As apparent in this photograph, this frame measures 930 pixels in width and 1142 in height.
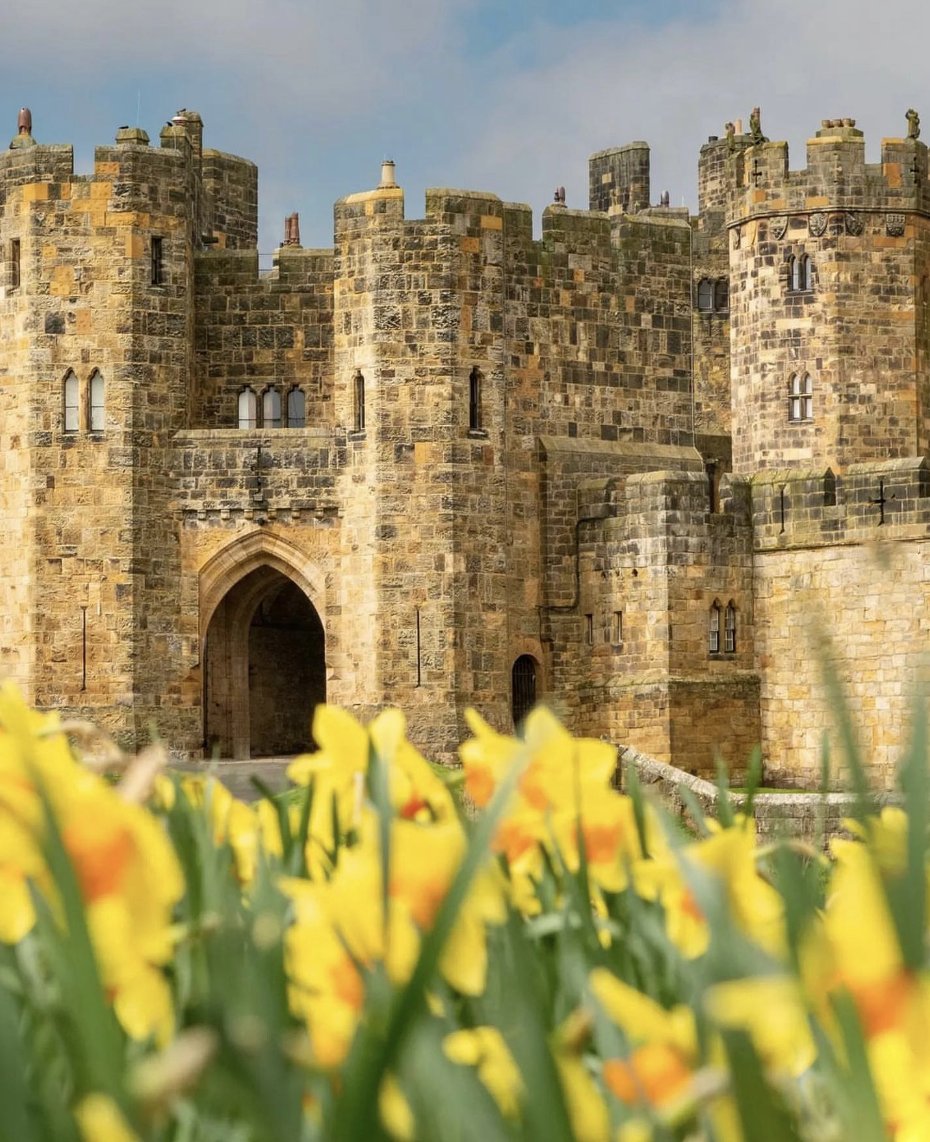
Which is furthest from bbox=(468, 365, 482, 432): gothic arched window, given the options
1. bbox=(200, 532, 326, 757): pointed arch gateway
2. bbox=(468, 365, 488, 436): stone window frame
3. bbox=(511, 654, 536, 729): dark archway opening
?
bbox=(511, 654, 536, 729): dark archway opening

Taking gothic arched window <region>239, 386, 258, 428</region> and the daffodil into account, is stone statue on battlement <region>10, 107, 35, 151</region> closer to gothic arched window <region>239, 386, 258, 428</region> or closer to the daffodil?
gothic arched window <region>239, 386, 258, 428</region>

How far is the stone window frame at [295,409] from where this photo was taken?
3100 cm

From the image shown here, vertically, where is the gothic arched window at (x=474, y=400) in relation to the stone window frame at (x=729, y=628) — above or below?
above

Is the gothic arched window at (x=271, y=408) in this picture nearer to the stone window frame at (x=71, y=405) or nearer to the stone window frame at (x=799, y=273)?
the stone window frame at (x=71, y=405)

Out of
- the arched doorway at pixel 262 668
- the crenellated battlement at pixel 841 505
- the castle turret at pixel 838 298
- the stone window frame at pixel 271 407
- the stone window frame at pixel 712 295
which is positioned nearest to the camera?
the crenellated battlement at pixel 841 505

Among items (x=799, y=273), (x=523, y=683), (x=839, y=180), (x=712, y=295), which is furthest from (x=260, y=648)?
(x=712, y=295)

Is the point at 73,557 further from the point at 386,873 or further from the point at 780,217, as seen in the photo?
the point at 386,873

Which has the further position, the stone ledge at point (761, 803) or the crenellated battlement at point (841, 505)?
the crenellated battlement at point (841, 505)

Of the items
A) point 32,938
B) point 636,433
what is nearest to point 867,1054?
point 32,938

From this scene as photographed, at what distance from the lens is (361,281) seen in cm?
2931

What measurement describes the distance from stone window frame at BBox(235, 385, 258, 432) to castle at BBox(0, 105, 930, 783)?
4 centimetres

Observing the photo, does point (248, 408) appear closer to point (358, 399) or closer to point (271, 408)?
point (271, 408)

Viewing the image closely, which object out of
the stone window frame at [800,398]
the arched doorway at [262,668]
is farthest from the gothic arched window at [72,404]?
the stone window frame at [800,398]

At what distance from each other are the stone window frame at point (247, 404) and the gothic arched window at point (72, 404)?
9.12 feet
